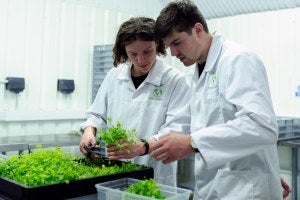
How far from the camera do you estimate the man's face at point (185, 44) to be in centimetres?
148

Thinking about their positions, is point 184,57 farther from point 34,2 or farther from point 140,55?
point 34,2

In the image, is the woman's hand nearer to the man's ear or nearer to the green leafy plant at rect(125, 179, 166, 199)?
the green leafy plant at rect(125, 179, 166, 199)

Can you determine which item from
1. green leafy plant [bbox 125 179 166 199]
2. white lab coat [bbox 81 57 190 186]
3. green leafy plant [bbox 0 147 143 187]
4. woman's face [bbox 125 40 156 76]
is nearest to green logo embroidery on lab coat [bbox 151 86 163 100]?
white lab coat [bbox 81 57 190 186]

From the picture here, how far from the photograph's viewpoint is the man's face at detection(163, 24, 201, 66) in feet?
4.85

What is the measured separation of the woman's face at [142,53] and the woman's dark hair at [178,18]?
29cm

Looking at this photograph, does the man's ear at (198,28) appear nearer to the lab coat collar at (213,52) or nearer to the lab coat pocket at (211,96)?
the lab coat collar at (213,52)

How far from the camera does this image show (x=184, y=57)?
5.08ft

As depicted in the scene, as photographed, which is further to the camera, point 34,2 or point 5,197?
point 34,2

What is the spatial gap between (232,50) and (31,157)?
878 millimetres

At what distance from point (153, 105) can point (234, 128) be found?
0.66m

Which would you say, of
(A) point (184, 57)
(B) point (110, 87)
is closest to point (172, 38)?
(A) point (184, 57)

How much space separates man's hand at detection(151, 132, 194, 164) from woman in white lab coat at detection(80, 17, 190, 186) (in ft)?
1.28

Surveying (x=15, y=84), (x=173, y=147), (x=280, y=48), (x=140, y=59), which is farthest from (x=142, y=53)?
(x=280, y=48)

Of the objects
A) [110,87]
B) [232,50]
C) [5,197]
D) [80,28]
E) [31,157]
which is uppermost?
[80,28]
